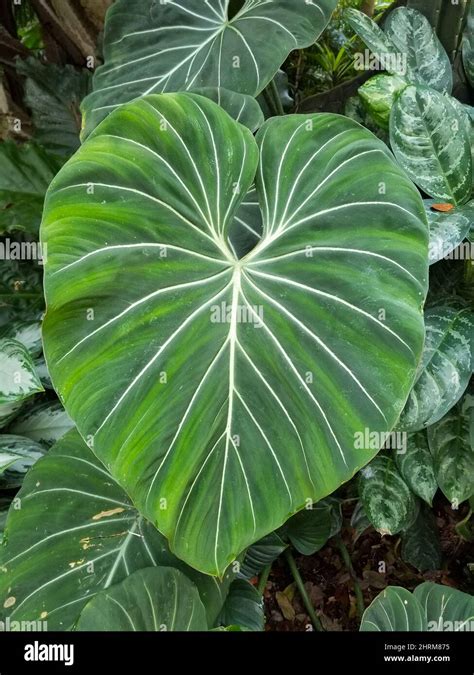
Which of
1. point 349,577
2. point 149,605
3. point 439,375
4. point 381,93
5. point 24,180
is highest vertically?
point 381,93

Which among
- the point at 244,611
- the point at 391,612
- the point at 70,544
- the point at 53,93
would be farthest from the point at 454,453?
the point at 53,93

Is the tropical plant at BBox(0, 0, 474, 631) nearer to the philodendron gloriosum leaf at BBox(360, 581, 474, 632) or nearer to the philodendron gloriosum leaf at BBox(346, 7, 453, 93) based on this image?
the philodendron gloriosum leaf at BBox(360, 581, 474, 632)

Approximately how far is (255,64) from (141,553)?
0.89 m

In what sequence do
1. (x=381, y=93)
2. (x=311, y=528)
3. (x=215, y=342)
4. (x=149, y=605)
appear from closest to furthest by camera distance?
(x=215, y=342), (x=149, y=605), (x=381, y=93), (x=311, y=528)

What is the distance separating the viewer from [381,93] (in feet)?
4.16

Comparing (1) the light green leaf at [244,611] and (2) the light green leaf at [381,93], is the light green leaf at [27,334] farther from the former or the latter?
(2) the light green leaf at [381,93]

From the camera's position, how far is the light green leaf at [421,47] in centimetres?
136

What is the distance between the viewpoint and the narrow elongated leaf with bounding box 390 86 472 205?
3.85 ft

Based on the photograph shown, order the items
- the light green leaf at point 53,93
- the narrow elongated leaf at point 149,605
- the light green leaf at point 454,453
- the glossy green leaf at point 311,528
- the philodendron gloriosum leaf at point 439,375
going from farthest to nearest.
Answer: the light green leaf at point 53,93 → the glossy green leaf at point 311,528 → the light green leaf at point 454,453 → the philodendron gloriosum leaf at point 439,375 → the narrow elongated leaf at point 149,605

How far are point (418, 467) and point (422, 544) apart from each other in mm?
364

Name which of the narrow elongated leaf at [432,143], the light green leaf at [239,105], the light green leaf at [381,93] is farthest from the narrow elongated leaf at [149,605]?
the light green leaf at [381,93]

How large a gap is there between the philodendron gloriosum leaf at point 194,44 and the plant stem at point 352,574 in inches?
46.5

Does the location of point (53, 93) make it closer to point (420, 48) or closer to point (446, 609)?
point (420, 48)
